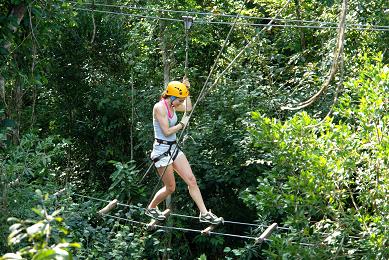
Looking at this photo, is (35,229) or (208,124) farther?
(208,124)

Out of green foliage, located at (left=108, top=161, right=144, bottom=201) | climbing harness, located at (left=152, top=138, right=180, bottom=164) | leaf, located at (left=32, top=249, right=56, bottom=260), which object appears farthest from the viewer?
green foliage, located at (left=108, top=161, right=144, bottom=201)

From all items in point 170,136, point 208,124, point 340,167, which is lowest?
point 208,124

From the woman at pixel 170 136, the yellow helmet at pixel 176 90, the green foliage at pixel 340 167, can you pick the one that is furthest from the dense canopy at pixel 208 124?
the yellow helmet at pixel 176 90

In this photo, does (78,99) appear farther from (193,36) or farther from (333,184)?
(333,184)

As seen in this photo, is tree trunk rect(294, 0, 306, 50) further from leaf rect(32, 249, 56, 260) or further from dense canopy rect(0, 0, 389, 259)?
leaf rect(32, 249, 56, 260)

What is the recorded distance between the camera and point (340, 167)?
276 inches

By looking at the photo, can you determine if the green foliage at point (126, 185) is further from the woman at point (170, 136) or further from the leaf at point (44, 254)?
the leaf at point (44, 254)

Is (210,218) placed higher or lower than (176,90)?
lower

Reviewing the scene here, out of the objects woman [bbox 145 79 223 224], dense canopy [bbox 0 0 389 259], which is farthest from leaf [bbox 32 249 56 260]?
woman [bbox 145 79 223 224]

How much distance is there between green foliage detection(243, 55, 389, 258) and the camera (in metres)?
7.05

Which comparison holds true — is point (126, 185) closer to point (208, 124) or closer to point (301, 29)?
point (208, 124)

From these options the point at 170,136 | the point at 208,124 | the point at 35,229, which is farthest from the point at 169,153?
the point at 35,229

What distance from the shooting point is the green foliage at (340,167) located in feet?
23.1

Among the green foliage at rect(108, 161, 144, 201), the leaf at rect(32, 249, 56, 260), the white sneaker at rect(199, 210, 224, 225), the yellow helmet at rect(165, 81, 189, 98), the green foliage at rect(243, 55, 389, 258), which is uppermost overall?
the yellow helmet at rect(165, 81, 189, 98)
